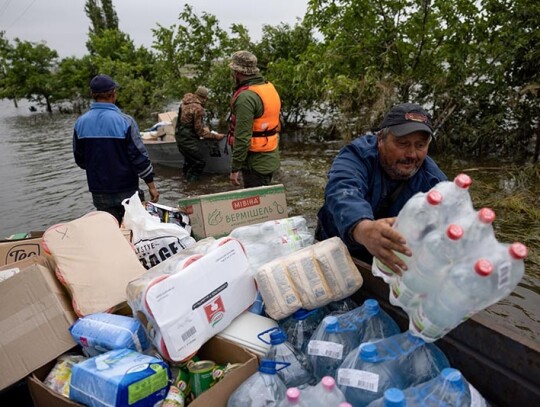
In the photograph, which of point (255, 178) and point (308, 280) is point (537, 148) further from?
point (308, 280)

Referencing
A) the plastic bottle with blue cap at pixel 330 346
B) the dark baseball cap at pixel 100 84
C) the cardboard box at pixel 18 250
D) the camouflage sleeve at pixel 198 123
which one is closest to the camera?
the plastic bottle with blue cap at pixel 330 346

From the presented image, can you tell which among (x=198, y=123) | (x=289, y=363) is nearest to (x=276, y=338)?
(x=289, y=363)

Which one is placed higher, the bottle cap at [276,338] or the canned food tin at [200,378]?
the bottle cap at [276,338]

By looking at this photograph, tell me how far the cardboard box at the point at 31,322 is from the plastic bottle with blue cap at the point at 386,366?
147 cm

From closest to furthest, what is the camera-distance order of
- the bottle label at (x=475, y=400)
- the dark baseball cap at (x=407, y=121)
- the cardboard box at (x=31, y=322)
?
the bottle label at (x=475, y=400) → the cardboard box at (x=31, y=322) → the dark baseball cap at (x=407, y=121)

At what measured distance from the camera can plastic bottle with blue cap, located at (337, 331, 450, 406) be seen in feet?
5.16

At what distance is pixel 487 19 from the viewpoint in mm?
7574

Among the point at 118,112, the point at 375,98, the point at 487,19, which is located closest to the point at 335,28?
the point at 375,98

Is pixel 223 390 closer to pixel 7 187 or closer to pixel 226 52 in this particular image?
pixel 7 187

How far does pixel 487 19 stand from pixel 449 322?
7.96 meters

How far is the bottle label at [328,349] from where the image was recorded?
1782 millimetres

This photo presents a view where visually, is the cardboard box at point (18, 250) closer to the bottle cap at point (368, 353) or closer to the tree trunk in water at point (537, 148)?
the bottle cap at point (368, 353)

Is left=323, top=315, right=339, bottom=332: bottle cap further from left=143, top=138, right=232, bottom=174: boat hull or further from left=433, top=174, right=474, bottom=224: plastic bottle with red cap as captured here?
left=143, top=138, right=232, bottom=174: boat hull

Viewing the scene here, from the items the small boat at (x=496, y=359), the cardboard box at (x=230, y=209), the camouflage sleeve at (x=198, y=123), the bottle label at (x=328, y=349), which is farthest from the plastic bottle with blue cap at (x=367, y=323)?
the camouflage sleeve at (x=198, y=123)
